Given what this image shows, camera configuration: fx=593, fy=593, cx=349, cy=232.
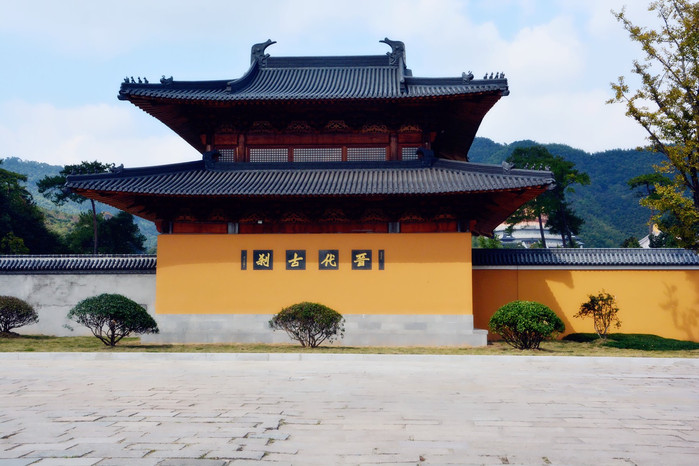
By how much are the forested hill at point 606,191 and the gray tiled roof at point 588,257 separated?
65.9 meters

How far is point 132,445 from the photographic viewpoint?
224 inches

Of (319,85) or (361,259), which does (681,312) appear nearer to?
(361,259)

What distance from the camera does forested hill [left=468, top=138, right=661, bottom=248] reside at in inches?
3543

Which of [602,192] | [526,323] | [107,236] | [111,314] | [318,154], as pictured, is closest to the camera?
[111,314]

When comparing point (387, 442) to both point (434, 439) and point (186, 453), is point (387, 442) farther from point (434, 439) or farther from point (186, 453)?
point (186, 453)

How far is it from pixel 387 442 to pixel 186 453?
1937 mm

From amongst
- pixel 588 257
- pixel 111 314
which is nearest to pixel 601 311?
pixel 588 257

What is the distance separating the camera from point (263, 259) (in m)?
18.0

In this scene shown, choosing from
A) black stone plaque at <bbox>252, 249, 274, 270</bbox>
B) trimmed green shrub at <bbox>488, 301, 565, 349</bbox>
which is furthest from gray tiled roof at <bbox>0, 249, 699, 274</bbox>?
black stone plaque at <bbox>252, 249, 274, 270</bbox>

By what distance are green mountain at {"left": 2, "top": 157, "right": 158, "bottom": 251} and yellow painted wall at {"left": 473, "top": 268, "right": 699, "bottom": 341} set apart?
6988cm

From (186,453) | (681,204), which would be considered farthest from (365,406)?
(681,204)

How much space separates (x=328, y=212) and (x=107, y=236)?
37916 millimetres

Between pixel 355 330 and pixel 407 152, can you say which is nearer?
pixel 355 330

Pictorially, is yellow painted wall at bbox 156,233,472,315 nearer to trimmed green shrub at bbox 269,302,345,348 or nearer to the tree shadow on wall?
trimmed green shrub at bbox 269,302,345,348
